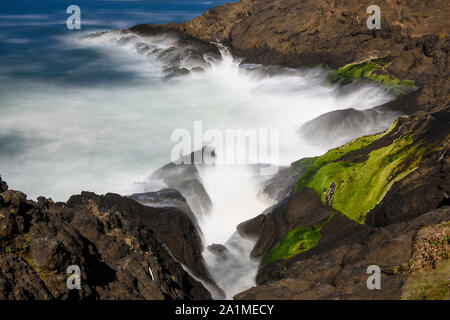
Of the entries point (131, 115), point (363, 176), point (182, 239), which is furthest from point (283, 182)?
point (131, 115)

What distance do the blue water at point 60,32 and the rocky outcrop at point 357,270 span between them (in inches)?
982

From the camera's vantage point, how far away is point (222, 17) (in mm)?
35406

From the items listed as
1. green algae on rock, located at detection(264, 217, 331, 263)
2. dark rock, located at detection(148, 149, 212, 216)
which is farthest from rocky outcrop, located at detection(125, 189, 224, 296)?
dark rock, located at detection(148, 149, 212, 216)

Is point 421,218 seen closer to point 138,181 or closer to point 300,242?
point 300,242

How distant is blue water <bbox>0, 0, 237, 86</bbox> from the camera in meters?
30.9

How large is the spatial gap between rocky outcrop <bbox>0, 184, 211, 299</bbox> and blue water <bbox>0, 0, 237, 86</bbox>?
2278cm

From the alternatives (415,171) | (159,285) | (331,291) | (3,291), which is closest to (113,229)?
(159,285)

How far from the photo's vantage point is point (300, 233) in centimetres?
1023

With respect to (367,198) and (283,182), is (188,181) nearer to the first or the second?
(283,182)

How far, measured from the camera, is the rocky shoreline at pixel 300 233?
6.42 m

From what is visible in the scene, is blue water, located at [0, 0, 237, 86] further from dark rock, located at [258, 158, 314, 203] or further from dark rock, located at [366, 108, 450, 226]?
dark rock, located at [366, 108, 450, 226]

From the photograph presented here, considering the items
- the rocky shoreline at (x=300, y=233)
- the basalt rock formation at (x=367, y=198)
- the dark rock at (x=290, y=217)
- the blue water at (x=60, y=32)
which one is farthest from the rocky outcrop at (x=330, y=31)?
the dark rock at (x=290, y=217)

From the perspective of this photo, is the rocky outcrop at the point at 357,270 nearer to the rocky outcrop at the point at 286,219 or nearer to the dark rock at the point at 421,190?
the dark rock at the point at 421,190
